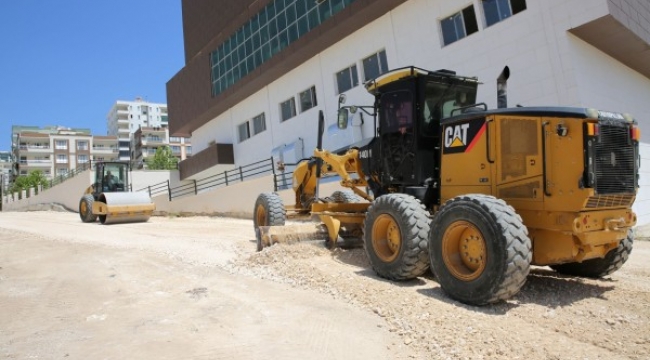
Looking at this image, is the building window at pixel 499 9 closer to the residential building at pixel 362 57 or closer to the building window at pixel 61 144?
the residential building at pixel 362 57

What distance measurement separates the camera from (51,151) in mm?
105562

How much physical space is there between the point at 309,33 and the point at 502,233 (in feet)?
64.7

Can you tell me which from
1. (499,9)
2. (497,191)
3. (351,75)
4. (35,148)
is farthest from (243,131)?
(35,148)

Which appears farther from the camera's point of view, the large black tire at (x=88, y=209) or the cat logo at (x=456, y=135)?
the large black tire at (x=88, y=209)

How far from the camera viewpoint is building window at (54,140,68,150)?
106812 mm

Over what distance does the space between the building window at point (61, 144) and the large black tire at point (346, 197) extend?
11469 centimetres

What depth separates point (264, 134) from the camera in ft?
96.4

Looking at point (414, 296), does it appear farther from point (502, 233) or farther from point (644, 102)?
point (644, 102)

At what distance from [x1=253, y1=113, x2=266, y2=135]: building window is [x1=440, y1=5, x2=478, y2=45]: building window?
1520 centimetres

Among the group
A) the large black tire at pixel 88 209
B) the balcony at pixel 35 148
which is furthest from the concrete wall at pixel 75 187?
the balcony at pixel 35 148

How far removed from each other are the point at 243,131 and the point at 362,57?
546 inches

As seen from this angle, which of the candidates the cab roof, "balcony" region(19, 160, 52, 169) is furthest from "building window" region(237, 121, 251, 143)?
"balcony" region(19, 160, 52, 169)

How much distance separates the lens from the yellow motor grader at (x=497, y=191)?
4895 millimetres

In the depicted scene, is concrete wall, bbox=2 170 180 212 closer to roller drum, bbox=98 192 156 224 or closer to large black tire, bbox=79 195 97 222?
large black tire, bbox=79 195 97 222
